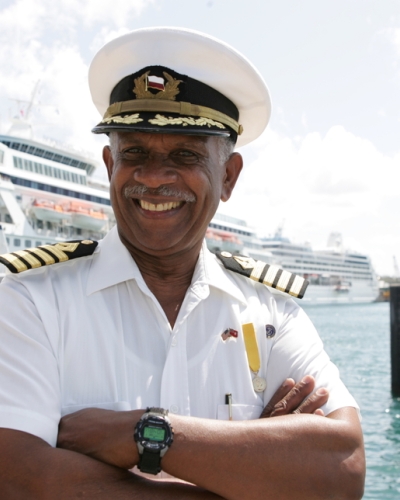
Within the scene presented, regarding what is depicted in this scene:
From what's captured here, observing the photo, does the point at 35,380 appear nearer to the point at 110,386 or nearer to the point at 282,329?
the point at 110,386

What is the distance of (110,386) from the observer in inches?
54.2

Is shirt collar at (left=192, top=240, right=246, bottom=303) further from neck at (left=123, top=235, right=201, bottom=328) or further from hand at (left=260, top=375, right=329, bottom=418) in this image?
hand at (left=260, top=375, right=329, bottom=418)

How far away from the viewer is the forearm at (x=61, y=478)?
1159 millimetres

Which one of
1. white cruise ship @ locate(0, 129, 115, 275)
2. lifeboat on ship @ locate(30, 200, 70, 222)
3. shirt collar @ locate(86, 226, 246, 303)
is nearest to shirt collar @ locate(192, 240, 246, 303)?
shirt collar @ locate(86, 226, 246, 303)

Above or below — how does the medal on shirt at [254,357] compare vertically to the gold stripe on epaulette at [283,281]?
below

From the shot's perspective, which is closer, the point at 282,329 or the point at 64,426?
the point at 64,426

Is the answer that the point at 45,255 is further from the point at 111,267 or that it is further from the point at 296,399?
the point at 296,399

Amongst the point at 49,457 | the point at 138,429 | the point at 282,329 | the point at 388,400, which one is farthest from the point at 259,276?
the point at 388,400

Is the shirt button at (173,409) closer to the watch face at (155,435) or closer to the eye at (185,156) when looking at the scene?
the watch face at (155,435)

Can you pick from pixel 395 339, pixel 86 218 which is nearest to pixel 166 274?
pixel 395 339

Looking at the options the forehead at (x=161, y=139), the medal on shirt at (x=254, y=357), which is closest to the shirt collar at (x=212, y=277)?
the medal on shirt at (x=254, y=357)

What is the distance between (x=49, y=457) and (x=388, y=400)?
1088cm

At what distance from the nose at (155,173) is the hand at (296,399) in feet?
2.03

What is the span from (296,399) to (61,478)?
2.06 feet
